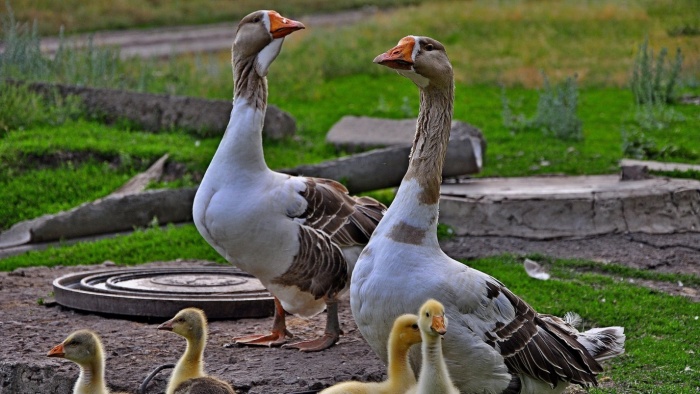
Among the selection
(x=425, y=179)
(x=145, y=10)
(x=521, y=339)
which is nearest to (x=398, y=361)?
(x=521, y=339)

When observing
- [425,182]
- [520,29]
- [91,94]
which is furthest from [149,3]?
[425,182]

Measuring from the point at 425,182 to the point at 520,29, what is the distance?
1819 centimetres

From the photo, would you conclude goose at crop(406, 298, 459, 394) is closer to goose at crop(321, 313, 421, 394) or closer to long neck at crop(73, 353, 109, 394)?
goose at crop(321, 313, 421, 394)

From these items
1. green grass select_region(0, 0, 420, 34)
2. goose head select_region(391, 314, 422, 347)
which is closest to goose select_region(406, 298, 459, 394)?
goose head select_region(391, 314, 422, 347)

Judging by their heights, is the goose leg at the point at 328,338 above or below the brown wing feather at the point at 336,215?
below

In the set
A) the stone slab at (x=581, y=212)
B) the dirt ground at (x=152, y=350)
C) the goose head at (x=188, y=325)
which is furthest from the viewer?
the stone slab at (x=581, y=212)

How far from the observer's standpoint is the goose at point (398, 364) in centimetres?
531

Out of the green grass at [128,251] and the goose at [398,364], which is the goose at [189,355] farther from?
the green grass at [128,251]

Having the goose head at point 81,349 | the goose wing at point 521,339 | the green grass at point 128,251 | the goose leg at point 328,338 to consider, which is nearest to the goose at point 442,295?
the goose wing at point 521,339

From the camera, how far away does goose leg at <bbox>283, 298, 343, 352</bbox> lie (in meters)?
7.06

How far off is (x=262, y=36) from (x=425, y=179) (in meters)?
1.84

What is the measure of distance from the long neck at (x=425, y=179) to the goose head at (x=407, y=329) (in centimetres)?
56

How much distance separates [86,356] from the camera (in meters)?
5.68

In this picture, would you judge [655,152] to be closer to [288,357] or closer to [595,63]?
[288,357]
